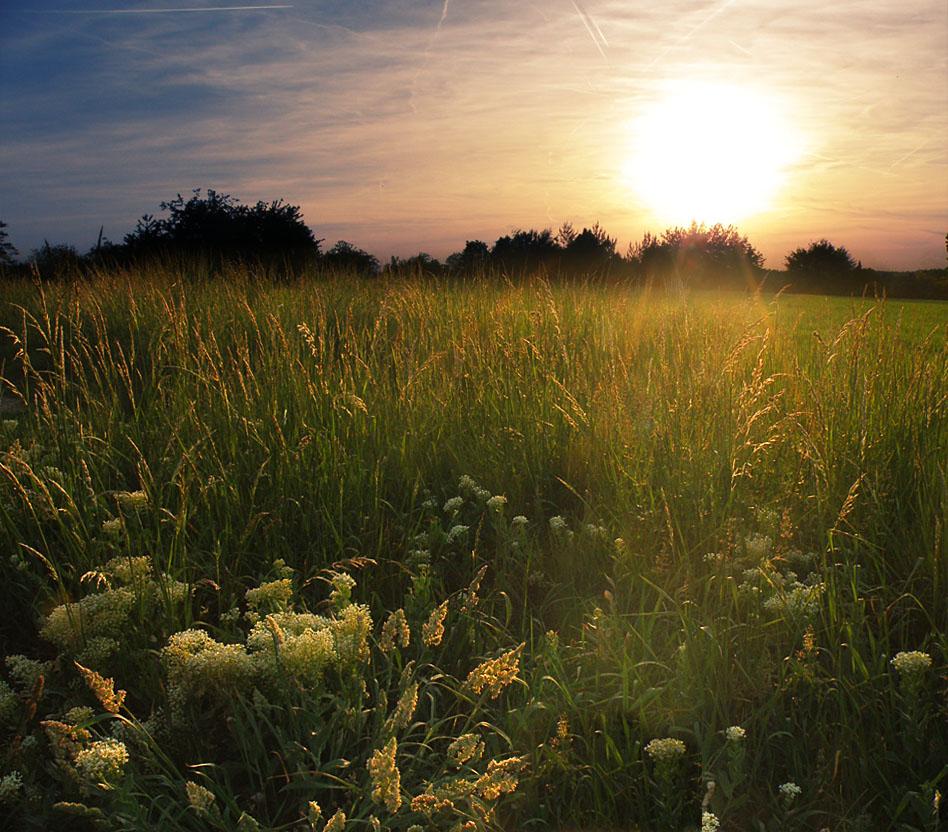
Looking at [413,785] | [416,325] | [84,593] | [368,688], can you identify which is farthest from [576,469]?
[416,325]

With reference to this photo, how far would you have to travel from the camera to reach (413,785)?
1.83 m

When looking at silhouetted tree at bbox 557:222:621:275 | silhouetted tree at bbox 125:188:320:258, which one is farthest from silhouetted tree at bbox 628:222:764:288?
silhouetted tree at bbox 125:188:320:258

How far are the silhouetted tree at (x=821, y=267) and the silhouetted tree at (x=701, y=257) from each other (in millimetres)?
3919

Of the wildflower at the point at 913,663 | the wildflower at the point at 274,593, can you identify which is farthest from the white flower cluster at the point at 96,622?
the wildflower at the point at 913,663

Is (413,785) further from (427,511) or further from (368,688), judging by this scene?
(427,511)

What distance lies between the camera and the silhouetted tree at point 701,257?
16062 millimetres

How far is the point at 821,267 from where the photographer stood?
3127cm

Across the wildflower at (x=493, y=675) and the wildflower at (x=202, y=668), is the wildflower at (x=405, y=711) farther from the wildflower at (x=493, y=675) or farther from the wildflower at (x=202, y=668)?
the wildflower at (x=202, y=668)

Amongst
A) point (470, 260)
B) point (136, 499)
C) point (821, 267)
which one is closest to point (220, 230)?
point (470, 260)

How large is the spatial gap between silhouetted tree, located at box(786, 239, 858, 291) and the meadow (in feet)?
86.5

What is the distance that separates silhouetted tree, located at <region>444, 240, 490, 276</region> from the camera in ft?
38.9

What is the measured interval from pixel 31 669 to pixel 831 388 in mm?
3648

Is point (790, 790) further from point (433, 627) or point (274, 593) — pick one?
point (274, 593)

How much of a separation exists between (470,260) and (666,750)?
1206 cm
